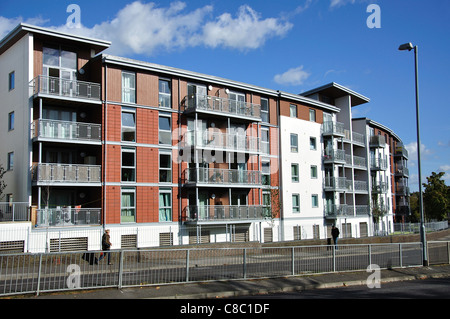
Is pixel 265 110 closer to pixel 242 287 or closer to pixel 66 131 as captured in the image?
pixel 66 131

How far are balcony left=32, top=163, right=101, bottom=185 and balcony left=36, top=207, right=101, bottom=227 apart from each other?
Answer: 1.47 metres

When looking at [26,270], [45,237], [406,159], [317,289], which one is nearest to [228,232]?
[45,237]

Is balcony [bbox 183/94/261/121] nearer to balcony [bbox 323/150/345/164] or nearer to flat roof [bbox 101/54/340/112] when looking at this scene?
flat roof [bbox 101/54/340/112]

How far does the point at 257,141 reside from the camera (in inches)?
1255

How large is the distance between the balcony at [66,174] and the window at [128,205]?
182 centimetres

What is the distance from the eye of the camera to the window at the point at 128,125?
26125 millimetres

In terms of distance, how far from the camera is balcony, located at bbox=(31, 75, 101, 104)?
23.4 m

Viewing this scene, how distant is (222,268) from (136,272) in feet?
8.97

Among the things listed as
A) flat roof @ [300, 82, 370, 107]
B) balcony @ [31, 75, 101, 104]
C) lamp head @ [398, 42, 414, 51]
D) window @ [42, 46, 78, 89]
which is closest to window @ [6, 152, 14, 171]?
balcony @ [31, 75, 101, 104]

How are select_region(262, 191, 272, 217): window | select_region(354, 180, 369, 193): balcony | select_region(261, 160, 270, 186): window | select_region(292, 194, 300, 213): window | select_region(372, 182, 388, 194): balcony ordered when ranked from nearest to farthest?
select_region(262, 191, 272, 217): window → select_region(261, 160, 270, 186): window → select_region(292, 194, 300, 213): window → select_region(354, 180, 369, 193): balcony → select_region(372, 182, 388, 194): balcony

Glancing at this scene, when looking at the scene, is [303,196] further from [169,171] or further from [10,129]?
[10,129]

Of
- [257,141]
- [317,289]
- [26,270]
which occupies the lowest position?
[317,289]

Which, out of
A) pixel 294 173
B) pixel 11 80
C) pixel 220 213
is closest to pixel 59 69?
pixel 11 80
